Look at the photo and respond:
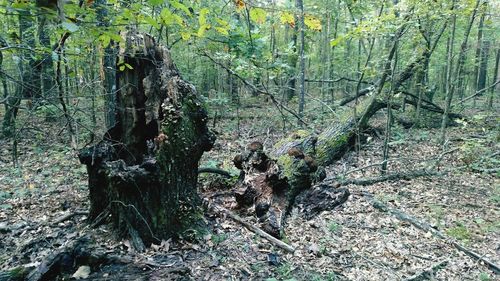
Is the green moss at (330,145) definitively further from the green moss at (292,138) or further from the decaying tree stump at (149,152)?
the decaying tree stump at (149,152)

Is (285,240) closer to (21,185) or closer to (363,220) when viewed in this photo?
(363,220)

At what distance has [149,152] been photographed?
12.5ft

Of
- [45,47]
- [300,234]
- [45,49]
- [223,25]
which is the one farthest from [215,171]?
[45,49]

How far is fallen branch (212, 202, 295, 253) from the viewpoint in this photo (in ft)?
13.8

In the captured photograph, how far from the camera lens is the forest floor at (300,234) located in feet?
11.9

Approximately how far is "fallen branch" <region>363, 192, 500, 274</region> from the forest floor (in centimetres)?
7

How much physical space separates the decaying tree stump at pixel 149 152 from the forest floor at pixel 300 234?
0.28 m

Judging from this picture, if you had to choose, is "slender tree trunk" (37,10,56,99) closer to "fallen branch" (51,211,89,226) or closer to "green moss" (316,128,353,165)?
"fallen branch" (51,211,89,226)

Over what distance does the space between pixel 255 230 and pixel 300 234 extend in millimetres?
694

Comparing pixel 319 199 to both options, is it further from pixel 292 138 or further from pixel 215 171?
pixel 215 171

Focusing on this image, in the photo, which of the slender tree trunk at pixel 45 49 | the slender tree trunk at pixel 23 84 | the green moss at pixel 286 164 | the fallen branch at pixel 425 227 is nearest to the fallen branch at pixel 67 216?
the slender tree trunk at pixel 23 84

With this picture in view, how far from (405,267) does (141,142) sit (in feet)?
12.3

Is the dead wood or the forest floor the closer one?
the forest floor

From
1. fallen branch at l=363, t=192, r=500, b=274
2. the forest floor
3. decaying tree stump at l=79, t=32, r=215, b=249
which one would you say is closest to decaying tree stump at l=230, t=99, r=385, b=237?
the forest floor
